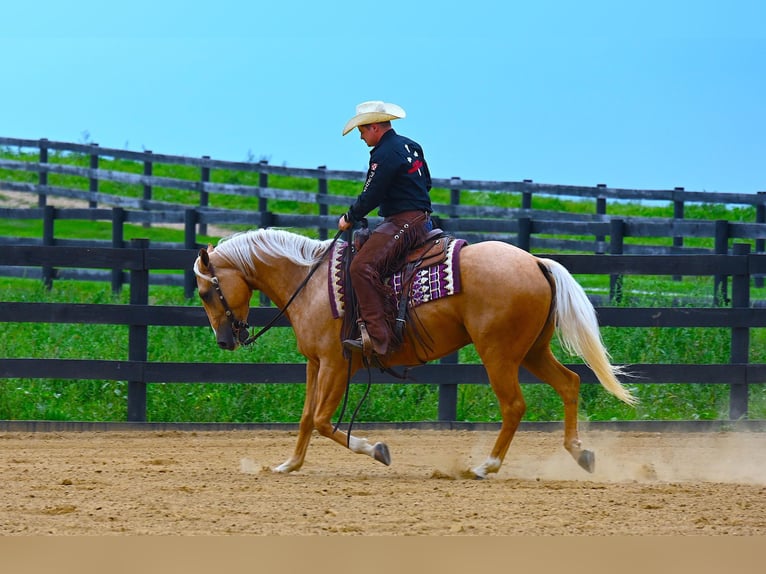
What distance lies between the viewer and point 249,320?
932 cm

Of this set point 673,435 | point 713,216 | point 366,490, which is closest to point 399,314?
point 366,490

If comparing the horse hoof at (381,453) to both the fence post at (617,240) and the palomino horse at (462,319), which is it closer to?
the palomino horse at (462,319)

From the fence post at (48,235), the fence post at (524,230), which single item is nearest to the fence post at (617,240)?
the fence post at (524,230)

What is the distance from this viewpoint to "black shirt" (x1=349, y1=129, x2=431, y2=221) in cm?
715

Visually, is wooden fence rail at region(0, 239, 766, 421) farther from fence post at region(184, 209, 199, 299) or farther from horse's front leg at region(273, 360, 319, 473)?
fence post at region(184, 209, 199, 299)

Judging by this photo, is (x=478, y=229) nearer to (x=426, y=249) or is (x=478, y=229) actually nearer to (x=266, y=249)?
(x=266, y=249)

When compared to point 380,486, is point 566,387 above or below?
above

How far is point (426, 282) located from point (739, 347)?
3.74 metres

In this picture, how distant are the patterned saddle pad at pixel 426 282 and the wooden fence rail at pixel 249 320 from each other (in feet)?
6.72

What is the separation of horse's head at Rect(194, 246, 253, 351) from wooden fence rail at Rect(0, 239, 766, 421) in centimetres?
167

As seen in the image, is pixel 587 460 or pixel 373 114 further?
pixel 373 114

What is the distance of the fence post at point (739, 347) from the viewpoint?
9586 mm

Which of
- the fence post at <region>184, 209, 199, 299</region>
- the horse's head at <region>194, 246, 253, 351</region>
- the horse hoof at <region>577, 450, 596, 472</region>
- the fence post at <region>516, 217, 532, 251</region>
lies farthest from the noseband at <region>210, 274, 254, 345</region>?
the fence post at <region>184, 209, 199, 299</region>

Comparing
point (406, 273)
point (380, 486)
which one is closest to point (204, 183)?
point (406, 273)
